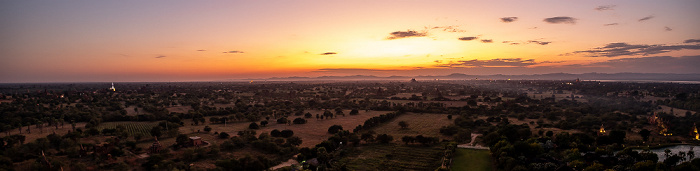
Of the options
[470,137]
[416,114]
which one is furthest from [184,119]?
[470,137]

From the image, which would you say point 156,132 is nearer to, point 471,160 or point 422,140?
point 422,140

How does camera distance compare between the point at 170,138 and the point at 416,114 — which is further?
the point at 416,114

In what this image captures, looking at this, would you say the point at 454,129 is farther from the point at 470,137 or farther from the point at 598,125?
the point at 598,125

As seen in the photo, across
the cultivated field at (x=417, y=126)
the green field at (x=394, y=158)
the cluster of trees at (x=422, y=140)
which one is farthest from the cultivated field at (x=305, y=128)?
the cluster of trees at (x=422, y=140)

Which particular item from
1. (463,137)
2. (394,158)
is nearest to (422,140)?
(394,158)

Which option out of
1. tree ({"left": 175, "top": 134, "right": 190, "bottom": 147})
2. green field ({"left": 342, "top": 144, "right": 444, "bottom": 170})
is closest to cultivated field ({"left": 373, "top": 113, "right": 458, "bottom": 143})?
green field ({"left": 342, "top": 144, "right": 444, "bottom": 170})
